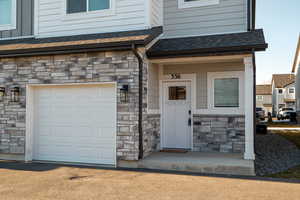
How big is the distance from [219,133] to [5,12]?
27.7 feet

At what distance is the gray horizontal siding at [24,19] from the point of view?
970 cm

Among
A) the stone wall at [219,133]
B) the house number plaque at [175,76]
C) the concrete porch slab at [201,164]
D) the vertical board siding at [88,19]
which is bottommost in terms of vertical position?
the concrete porch slab at [201,164]

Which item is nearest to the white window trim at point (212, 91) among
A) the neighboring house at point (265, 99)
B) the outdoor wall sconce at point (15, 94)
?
the outdoor wall sconce at point (15, 94)

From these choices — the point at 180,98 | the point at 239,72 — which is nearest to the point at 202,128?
the point at 180,98

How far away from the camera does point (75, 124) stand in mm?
7691

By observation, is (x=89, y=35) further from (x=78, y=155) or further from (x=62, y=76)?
(x=78, y=155)

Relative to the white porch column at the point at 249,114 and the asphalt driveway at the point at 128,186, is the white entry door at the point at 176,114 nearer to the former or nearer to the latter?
the white porch column at the point at 249,114

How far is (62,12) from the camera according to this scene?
29.2 feet

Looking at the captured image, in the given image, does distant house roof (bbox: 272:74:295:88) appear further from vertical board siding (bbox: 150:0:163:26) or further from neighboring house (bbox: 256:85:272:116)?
vertical board siding (bbox: 150:0:163:26)

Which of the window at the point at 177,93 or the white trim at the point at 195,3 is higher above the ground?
the white trim at the point at 195,3

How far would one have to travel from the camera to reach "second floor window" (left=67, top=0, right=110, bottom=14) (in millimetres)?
8648

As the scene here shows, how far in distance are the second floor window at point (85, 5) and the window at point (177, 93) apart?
3241 mm

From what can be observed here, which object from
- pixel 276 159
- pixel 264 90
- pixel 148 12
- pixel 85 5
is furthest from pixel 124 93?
pixel 264 90

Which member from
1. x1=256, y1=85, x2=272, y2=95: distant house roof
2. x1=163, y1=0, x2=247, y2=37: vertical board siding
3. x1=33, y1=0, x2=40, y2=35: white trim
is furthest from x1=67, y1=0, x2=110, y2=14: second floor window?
x1=256, y1=85, x2=272, y2=95: distant house roof
